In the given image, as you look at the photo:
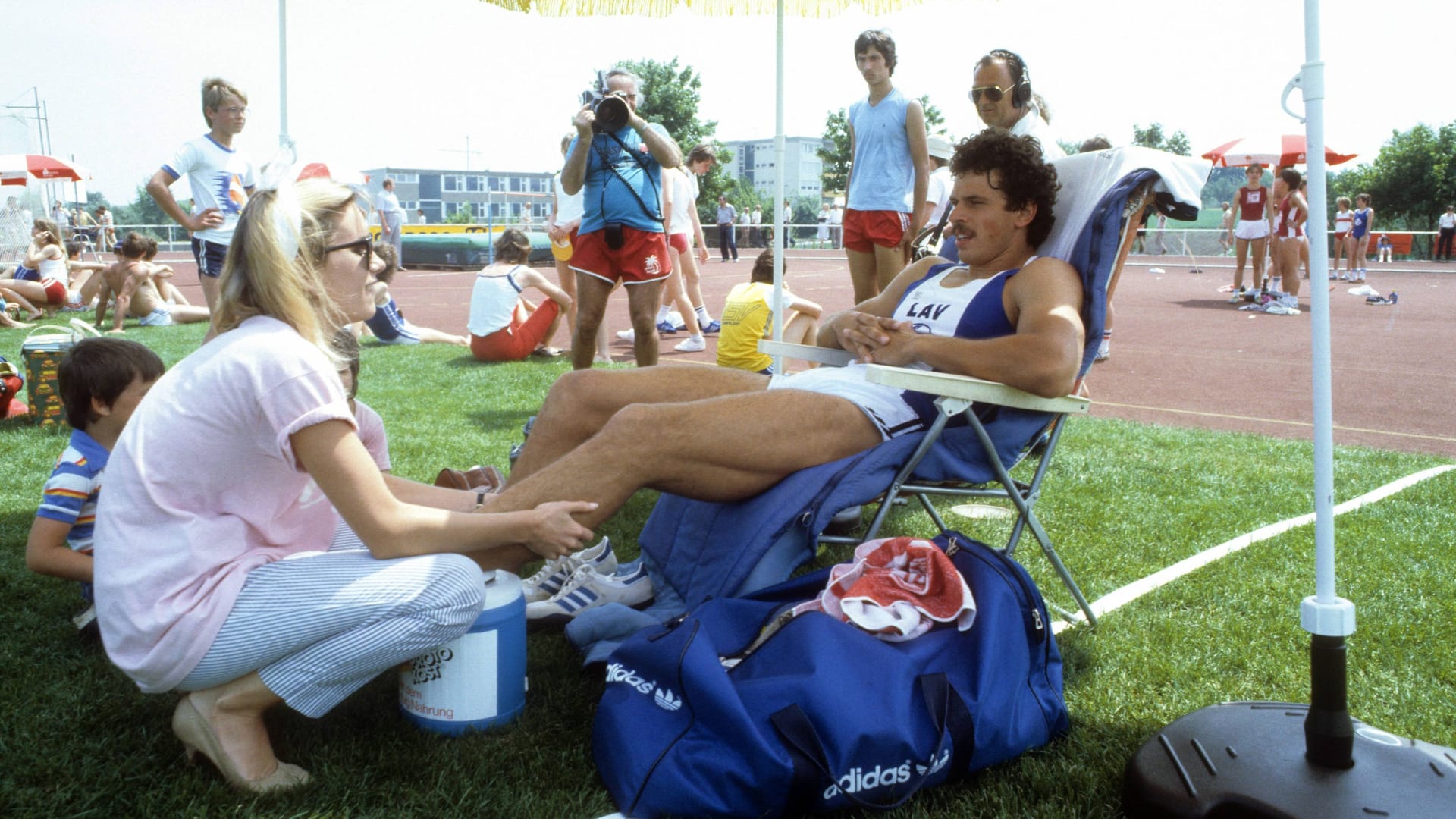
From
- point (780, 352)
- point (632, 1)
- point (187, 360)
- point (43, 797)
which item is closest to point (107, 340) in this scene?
point (187, 360)

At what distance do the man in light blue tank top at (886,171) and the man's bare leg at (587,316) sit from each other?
151 cm

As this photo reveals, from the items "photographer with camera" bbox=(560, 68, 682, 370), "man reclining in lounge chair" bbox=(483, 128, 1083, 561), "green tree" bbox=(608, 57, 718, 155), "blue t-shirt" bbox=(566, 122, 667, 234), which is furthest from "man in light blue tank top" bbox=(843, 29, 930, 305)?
"green tree" bbox=(608, 57, 718, 155)

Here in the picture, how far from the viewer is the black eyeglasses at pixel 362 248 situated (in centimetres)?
213

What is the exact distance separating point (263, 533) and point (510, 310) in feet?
19.8

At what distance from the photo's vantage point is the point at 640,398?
10.2 ft

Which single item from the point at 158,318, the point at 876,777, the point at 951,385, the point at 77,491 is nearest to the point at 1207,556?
the point at 951,385

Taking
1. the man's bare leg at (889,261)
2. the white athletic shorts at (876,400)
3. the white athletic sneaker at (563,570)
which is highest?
the man's bare leg at (889,261)

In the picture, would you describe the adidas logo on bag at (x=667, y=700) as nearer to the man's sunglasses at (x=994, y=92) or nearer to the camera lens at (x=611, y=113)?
the man's sunglasses at (x=994, y=92)

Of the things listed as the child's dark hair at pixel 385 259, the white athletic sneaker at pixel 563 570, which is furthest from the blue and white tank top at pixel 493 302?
the child's dark hair at pixel 385 259

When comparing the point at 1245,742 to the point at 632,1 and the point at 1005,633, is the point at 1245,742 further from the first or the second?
the point at 632,1

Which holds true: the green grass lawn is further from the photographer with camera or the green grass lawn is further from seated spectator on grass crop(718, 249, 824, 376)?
seated spectator on grass crop(718, 249, 824, 376)

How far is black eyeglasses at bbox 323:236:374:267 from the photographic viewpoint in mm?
2131

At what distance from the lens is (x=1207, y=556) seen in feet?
11.6

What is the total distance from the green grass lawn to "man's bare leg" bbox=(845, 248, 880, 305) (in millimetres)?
2201
